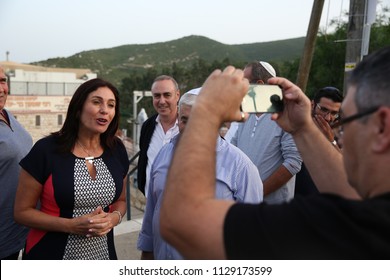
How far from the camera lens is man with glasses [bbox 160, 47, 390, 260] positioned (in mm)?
1010

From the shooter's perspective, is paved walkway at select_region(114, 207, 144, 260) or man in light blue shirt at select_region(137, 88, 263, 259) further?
paved walkway at select_region(114, 207, 144, 260)

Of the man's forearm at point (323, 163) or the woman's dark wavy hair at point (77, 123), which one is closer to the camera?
the man's forearm at point (323, 163)

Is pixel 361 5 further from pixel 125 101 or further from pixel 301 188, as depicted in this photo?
pixel 125 101

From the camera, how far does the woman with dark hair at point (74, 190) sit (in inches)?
98.7

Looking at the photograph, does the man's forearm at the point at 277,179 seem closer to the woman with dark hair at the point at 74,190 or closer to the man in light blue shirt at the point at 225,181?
the man in light blue shirt at the point at 225,181

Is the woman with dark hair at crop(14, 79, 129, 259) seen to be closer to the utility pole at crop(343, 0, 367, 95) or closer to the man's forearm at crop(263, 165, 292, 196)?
the man's forearm at crop(263, 165, 292, 196)

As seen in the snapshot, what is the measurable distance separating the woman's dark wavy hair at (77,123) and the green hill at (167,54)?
96128mm

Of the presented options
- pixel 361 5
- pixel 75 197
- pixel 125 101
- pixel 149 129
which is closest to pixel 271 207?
pixel 75 197

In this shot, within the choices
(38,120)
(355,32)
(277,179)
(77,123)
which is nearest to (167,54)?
(38,120)

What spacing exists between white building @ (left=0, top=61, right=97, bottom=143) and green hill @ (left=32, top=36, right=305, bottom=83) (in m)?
45.2

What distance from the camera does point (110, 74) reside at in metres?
98.6

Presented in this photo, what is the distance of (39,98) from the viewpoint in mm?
48500

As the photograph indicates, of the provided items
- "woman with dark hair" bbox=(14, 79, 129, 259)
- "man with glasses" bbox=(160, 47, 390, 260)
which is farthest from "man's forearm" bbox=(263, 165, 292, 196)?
"man with glasses" bbox=(160, 47, 390, 260)

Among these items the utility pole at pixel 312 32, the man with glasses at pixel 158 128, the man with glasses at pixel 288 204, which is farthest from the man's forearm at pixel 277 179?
the utility pole at pixel 312 32
